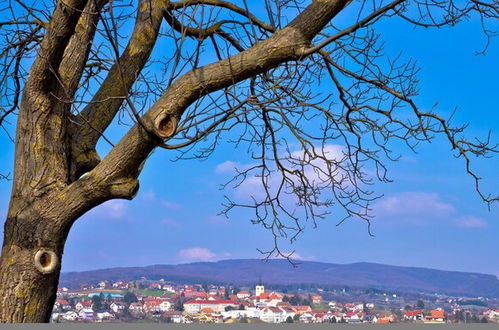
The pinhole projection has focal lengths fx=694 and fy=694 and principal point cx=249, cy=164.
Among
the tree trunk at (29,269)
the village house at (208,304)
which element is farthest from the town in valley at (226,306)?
the tree trunk at (29,269)

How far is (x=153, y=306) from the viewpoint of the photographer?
8.33m

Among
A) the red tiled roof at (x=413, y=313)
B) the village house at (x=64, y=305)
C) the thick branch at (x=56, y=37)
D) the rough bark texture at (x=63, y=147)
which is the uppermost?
the thick branch at (x=56, y=37)

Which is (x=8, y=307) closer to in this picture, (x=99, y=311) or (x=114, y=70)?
(x=114, y=70)

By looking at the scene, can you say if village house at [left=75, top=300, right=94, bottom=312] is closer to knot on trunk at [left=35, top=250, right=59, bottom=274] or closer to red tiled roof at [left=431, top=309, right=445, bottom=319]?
knot on trunk at [left=35, top=250, right=59, bottom=274]

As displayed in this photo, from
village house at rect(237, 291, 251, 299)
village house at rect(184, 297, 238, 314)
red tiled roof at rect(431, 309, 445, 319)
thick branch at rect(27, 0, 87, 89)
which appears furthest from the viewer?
village house at rect(237, 291, 251, 299)

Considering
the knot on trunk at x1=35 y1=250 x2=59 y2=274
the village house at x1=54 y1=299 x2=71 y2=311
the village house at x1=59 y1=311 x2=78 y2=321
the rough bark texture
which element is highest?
the rough bark texture

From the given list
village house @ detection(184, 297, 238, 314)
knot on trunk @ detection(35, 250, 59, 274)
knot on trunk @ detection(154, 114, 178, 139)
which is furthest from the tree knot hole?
village house @ detection(184, 297, 238, 314)

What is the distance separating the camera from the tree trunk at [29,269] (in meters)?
4.79

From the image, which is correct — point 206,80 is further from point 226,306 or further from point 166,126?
point 226,306

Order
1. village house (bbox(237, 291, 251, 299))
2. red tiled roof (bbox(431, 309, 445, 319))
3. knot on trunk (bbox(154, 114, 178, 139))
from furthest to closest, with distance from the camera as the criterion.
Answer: village house (bbox(237, 291, 251, 299))
red tiled roof (bbox(431, 309, 445, 319))
knot on trunk (bbox(154, 114, 178, 139))

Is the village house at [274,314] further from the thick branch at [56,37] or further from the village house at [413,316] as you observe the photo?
the thick branch at [56,37]

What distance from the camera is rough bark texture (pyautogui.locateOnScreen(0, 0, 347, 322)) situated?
14.9 feet

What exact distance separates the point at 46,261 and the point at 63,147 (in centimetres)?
88

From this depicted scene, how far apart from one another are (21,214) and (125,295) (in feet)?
11.8
